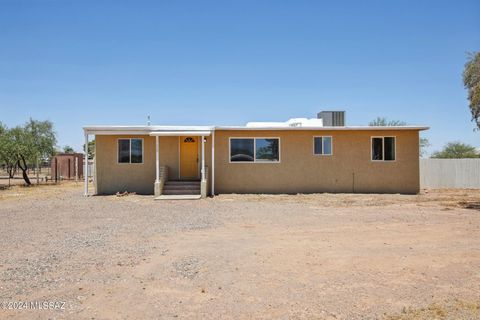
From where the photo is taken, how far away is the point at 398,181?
695 inches

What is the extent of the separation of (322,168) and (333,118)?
4.24 metres

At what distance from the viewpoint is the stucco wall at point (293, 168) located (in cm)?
1731

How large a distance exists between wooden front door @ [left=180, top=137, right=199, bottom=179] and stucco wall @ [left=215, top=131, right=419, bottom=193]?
1052 millimetres

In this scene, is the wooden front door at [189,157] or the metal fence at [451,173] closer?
the wooden front door at [189,157]

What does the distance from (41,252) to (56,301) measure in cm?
255

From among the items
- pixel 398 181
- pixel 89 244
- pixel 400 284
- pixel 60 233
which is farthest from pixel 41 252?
pixel 398 181

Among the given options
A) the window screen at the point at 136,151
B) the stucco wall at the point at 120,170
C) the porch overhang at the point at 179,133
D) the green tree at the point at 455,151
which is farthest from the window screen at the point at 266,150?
the green tree at the point at 455,151

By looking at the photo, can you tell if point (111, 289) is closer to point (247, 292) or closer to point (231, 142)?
point (247, 292)

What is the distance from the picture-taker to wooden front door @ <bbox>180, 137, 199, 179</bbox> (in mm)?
17578

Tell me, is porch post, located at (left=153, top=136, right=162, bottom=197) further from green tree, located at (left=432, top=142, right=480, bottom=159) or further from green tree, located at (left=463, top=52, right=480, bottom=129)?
green tree, located at (left=432, top=142, right=480, bottom=159)

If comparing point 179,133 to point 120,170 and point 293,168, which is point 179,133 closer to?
point 120,170

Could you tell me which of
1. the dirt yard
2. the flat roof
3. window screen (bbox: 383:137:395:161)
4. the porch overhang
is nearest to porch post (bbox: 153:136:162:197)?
the porch overhang

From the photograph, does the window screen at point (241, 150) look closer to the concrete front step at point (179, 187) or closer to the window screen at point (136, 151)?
the concrete front step at point (179, 187)

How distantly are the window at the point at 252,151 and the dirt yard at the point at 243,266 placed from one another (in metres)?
6.73
